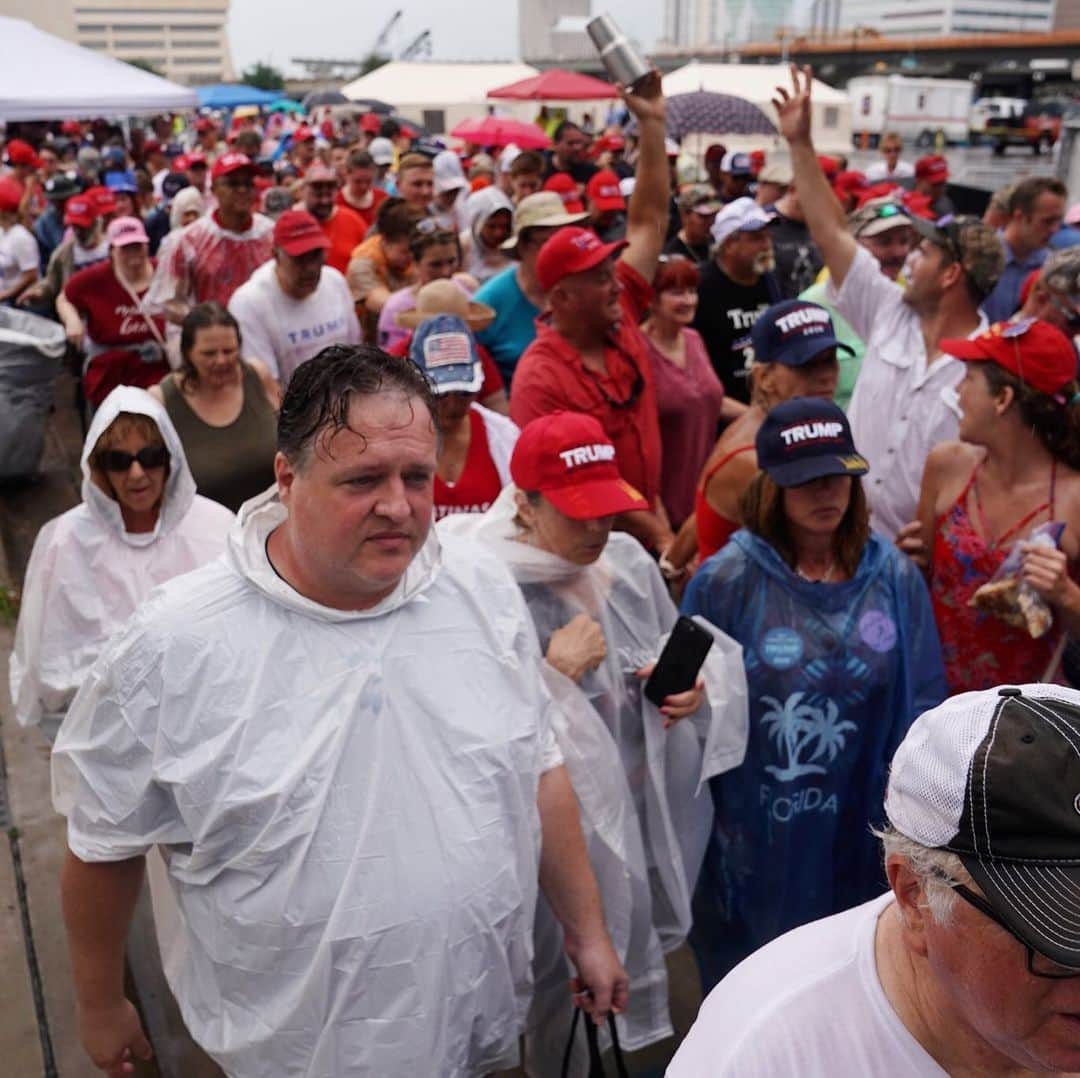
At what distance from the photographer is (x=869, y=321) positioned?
166 inches

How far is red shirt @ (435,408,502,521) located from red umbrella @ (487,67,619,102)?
14.4 metres

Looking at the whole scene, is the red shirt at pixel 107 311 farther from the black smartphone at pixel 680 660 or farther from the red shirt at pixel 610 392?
the black smartphone at pixel 680 660

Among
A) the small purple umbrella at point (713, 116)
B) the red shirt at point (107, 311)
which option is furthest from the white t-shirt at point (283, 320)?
the small purple umbrella at point (713, 116)

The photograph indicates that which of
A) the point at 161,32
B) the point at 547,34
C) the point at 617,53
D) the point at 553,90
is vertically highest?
the point at 161,32

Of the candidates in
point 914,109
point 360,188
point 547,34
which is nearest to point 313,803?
point 360,188

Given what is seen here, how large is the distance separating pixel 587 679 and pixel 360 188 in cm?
718

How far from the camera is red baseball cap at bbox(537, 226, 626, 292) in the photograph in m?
3.64

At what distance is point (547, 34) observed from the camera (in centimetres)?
6056

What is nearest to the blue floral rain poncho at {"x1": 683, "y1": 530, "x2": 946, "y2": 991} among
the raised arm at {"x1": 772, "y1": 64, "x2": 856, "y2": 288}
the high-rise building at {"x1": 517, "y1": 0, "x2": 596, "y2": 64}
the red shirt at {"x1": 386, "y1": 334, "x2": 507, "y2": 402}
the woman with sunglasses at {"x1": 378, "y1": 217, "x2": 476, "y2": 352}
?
the raised arm at {"x1": 772, "y1": 64, "x2": 856, "y2": 288}

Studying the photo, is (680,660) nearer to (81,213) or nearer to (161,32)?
(81,213)

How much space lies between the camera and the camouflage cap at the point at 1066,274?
13.2 ft

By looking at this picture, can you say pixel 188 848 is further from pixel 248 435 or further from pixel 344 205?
pixel 344 205

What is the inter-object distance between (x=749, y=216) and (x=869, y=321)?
1.47 meters

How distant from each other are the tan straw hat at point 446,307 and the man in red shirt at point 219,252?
171cm
